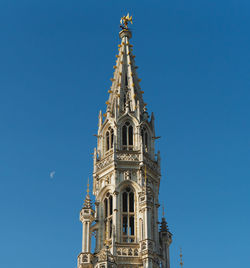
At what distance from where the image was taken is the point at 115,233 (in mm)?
59250

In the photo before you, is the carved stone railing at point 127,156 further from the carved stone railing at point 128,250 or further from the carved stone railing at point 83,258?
the carved stone railing at point 83,258

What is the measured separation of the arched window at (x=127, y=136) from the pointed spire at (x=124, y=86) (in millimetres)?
1581

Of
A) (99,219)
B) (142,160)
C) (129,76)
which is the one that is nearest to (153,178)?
(142,160)

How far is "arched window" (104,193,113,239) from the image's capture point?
198ft

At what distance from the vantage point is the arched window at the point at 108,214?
60.5 metres

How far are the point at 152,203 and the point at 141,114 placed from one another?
11146 millimetres

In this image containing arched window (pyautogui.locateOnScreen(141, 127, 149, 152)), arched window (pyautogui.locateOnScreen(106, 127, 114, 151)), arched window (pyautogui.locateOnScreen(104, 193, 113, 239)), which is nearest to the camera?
arched window (pyautogui.locateOnScreen(104, 193, 113, 239))

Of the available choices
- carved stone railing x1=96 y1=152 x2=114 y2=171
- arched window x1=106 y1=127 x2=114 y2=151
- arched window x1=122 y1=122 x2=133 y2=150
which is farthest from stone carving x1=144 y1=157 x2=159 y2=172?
arched window x1=106 y1=127 x2=114 y2=151

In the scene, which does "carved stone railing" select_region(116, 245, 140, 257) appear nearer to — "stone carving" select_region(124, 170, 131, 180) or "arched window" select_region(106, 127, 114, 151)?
"stone carving" select_region(124, 170, 131, 180)

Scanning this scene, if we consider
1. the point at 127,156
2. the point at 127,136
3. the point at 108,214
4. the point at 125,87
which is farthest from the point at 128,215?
the point at 125,87

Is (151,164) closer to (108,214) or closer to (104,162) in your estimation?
(104,162)

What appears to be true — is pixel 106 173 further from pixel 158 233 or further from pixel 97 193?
pixel 158 233

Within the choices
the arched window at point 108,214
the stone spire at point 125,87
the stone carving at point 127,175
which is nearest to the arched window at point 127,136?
the stone spire at point 125,87

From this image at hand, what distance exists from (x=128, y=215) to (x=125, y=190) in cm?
271
